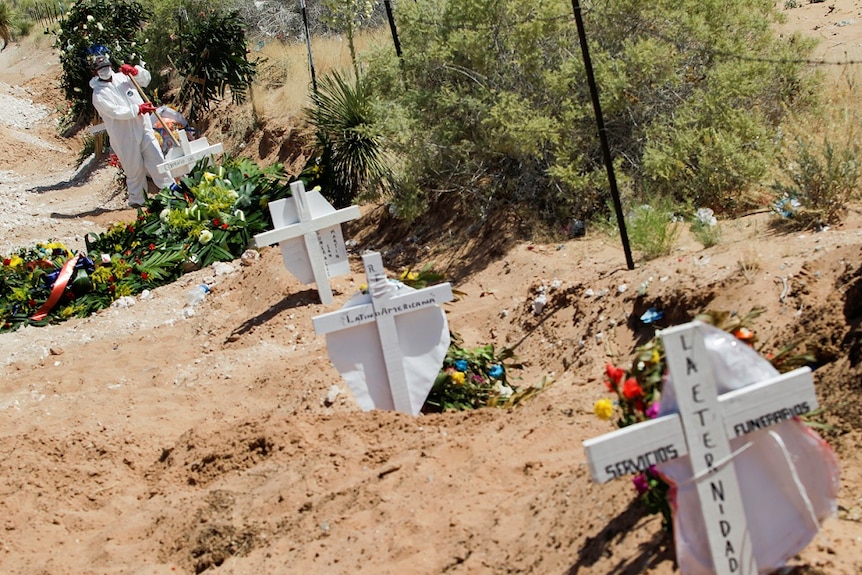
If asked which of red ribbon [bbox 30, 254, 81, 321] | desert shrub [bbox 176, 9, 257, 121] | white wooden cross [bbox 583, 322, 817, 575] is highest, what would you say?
desert shrub [bbox 176, 9, 257, 121]

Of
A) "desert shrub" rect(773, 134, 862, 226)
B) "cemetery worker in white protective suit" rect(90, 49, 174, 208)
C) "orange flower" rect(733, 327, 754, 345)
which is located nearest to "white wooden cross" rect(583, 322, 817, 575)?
"orange flower" rect(733, 327, 754, 345)

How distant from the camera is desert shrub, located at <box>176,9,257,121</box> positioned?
18719 mm

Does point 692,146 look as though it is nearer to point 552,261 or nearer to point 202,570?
point 552,261

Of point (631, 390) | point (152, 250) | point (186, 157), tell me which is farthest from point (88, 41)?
point (631, 390)

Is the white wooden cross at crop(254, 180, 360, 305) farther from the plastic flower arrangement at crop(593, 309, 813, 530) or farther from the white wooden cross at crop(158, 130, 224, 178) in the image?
the plastic flower arrangement at crop(593, 309, 813, 530)

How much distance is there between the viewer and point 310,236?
385 inches

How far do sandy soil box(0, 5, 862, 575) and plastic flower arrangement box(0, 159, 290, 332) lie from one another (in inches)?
20.2

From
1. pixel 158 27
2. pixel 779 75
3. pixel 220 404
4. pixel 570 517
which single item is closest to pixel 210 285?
pixel 220 404

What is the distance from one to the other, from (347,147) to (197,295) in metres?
2.80

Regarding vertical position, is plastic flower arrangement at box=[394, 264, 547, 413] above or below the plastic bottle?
below

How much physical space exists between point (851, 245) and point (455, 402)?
2.68 m

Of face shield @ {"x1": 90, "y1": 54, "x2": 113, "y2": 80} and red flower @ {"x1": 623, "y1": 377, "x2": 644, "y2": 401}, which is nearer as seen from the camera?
red flower @ {"x1": 623, "y1": 377, "x2": 644, "y2": 401}

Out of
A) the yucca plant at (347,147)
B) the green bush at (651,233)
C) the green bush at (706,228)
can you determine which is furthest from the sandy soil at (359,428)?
the yucca plant at (347,147)

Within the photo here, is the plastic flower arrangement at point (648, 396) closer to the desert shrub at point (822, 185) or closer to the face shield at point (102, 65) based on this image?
the desert shrub at point (822, 185)
